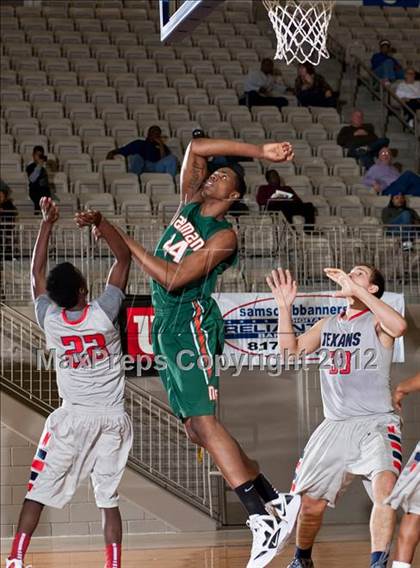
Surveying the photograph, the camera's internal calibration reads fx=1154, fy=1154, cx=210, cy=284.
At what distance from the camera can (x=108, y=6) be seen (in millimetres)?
18375

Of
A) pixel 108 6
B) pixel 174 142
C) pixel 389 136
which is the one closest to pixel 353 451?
pixel 174 142

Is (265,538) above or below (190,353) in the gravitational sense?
below

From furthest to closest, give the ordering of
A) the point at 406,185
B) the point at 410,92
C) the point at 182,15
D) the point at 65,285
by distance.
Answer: the point at 410,92, the point at 406,185, the point at 182,15, the point at 65,285

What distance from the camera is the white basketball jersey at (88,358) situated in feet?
21.4

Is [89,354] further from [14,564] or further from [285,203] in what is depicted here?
[285,203]

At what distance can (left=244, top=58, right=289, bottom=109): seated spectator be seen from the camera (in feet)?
53.1

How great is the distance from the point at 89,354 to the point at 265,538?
1.42 meters

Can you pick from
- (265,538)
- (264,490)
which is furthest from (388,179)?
(265,538)

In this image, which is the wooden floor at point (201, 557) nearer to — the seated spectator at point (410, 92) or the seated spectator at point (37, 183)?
the seated spectator at point (37, 183)

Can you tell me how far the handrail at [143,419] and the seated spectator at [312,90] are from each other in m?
6.36

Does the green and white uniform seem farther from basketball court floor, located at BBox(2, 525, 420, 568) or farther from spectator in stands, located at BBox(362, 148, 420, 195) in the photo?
spectator in stands, located at BBox(362, 148, 420, 195)

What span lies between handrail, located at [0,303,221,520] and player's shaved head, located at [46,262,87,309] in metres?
4.16

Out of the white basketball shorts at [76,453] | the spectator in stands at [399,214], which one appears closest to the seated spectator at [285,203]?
the spectator in stands at [399,214]

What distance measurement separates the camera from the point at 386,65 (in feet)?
54.7
